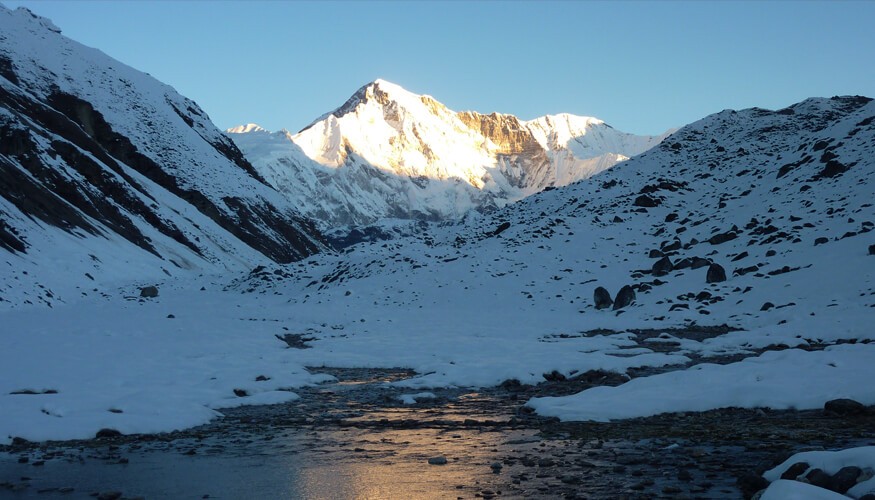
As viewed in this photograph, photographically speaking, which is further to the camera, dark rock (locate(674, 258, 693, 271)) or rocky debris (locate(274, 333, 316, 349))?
dark rock (locate(674, 258, 693, 271))

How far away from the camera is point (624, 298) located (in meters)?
34.6

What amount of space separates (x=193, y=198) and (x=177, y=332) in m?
91.9

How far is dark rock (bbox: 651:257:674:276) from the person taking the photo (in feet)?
128

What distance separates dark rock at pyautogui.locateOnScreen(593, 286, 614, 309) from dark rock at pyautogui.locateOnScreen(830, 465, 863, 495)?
90.6 ft

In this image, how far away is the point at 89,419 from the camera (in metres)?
13.2

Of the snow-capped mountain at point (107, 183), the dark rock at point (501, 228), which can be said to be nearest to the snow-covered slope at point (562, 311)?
the dark rock at point (501, 228)

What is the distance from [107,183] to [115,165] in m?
11.9

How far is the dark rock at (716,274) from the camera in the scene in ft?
113

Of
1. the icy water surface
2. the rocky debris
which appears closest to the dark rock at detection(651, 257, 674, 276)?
the rocky debris

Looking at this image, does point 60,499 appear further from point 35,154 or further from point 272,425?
point 35,154

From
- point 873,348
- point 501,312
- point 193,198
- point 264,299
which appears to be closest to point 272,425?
point 873,348

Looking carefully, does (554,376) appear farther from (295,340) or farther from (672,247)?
(672,247)

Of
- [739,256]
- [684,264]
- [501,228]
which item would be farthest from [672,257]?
[501,228]

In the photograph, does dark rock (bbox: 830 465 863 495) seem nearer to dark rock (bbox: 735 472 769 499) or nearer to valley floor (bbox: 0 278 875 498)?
dark rock (bbox: 735 472 769 499)
